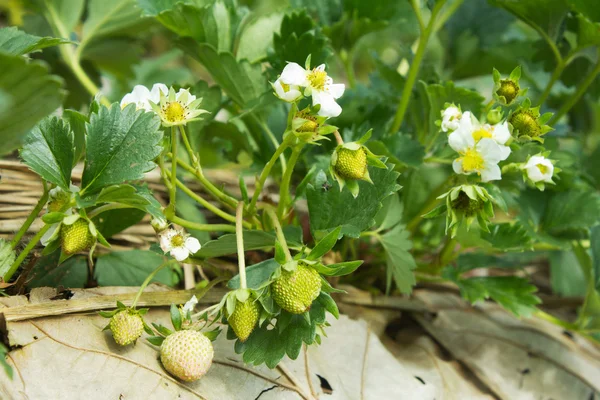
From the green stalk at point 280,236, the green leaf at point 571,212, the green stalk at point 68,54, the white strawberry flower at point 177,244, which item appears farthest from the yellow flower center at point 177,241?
the green leaf at point 571,212

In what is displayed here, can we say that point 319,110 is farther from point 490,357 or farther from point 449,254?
point 490,357

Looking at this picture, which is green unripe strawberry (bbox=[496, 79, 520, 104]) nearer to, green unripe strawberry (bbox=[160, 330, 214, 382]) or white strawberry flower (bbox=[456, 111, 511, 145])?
white strawberry flower (bbox=[456, 111, 511, 145])

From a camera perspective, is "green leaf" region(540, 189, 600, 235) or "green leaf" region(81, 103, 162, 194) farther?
"green leaf" region(540, 189, 600, 235)

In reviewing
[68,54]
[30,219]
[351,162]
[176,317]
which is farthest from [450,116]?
[68,54]

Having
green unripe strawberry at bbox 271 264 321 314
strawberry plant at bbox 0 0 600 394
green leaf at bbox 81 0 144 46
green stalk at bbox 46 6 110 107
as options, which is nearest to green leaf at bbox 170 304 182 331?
strawberry plant at bbox 0 0 600 394

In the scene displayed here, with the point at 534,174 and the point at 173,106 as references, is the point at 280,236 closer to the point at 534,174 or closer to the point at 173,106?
the point at 173,106

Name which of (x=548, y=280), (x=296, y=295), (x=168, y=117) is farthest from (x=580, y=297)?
(x=168, y=117)
